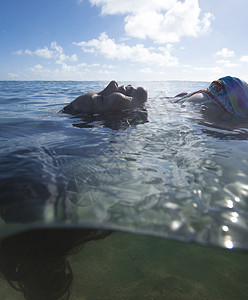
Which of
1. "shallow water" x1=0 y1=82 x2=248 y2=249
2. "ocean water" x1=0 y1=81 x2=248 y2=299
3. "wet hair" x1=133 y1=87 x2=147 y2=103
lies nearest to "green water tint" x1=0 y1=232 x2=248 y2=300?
"ocean water" x1=0 y1=81 x2=248 y2=299

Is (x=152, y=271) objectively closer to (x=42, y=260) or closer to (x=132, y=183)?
(x=132, y=183)

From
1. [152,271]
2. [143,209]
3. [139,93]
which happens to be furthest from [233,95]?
[152,271]

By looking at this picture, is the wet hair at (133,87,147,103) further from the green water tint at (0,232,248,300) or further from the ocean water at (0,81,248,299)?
the green water tint at (0,232,248,300)

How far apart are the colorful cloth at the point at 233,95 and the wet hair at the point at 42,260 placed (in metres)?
3.70

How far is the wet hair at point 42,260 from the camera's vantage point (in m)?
1.12

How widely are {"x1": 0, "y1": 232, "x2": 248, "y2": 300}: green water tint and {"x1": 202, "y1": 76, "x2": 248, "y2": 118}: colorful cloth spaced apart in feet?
11.1

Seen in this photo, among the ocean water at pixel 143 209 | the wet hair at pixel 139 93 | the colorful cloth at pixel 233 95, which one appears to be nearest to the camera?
the ocean water at pixel 143 209

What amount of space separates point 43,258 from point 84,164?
0.76 meters

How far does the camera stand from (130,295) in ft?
3.58

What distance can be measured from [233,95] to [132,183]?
351 centimetres

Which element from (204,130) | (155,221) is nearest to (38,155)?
(155,221)

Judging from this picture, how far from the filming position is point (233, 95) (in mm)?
3887

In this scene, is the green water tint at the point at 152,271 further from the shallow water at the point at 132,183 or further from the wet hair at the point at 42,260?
the shallow water at the point at 132,183

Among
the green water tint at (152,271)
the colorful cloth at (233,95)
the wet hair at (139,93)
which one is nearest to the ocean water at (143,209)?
the green water tint at (152,271)
